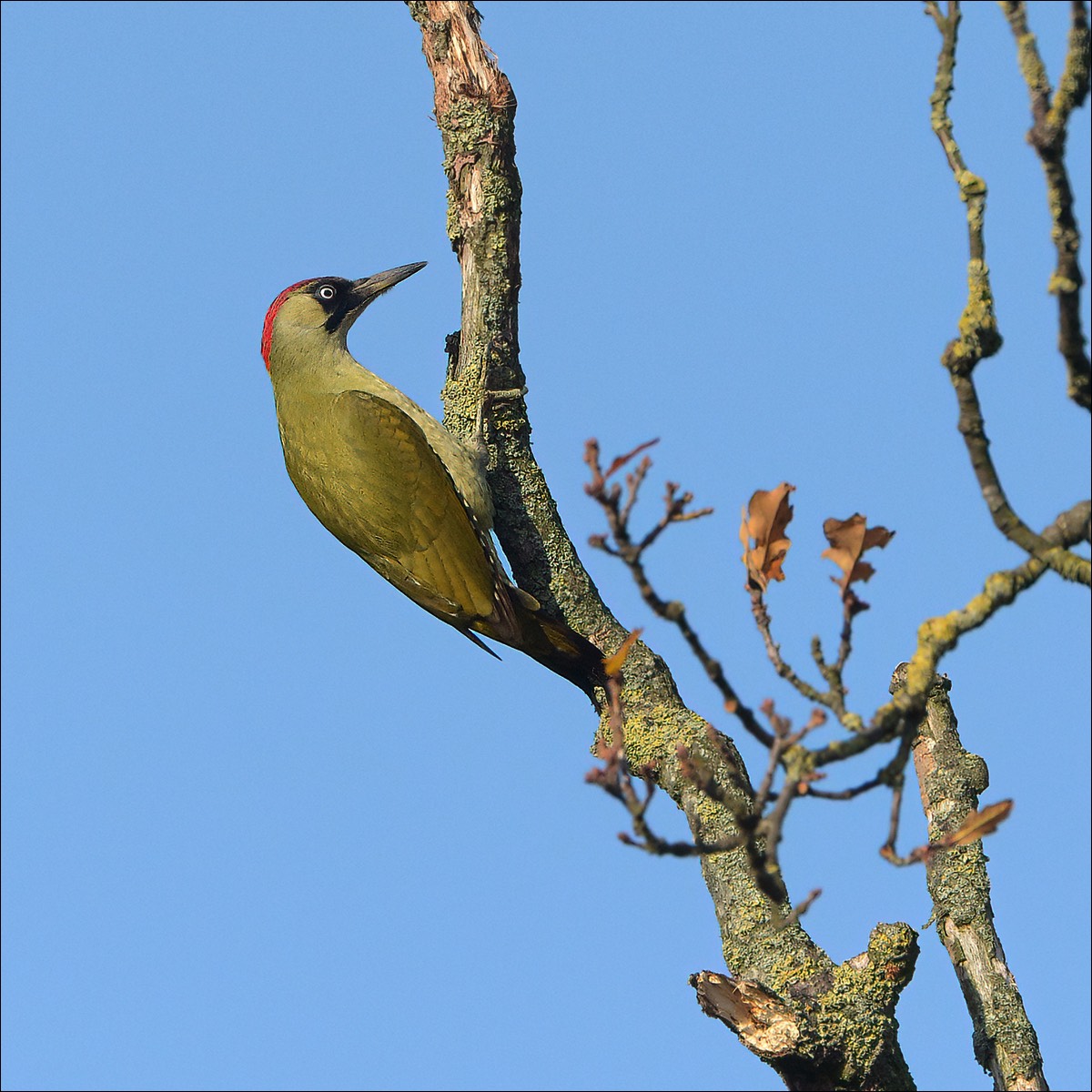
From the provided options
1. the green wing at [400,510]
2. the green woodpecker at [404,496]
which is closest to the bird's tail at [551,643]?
the green woodpecker at [404,496]

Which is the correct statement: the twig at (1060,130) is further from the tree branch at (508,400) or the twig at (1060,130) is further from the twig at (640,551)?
the tree branch at (508,400)

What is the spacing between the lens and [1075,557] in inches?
95.7

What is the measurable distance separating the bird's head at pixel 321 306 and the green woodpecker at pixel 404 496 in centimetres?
8

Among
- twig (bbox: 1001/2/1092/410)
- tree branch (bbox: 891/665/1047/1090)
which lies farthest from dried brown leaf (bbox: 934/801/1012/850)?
tree branch (bbox: 891/665/1047/1090)

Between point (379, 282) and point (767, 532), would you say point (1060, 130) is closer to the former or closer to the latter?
point (767, 532)

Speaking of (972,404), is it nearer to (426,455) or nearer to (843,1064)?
(843,1064)

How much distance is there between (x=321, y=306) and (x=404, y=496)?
139 centimetres

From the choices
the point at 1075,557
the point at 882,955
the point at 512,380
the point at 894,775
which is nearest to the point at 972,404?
the point at 1075,557

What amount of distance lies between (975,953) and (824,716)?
2.03 m

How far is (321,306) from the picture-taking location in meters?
6.03

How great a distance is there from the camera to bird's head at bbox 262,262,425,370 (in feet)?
19.6

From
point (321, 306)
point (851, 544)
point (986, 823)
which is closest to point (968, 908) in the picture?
point (986, 823)

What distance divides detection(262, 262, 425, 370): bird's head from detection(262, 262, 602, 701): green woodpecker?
8cm

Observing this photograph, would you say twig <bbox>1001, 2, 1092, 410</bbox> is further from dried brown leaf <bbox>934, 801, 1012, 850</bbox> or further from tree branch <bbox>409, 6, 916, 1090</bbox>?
tree branch <bbox>409, 6, 916, 1090</bbox>
